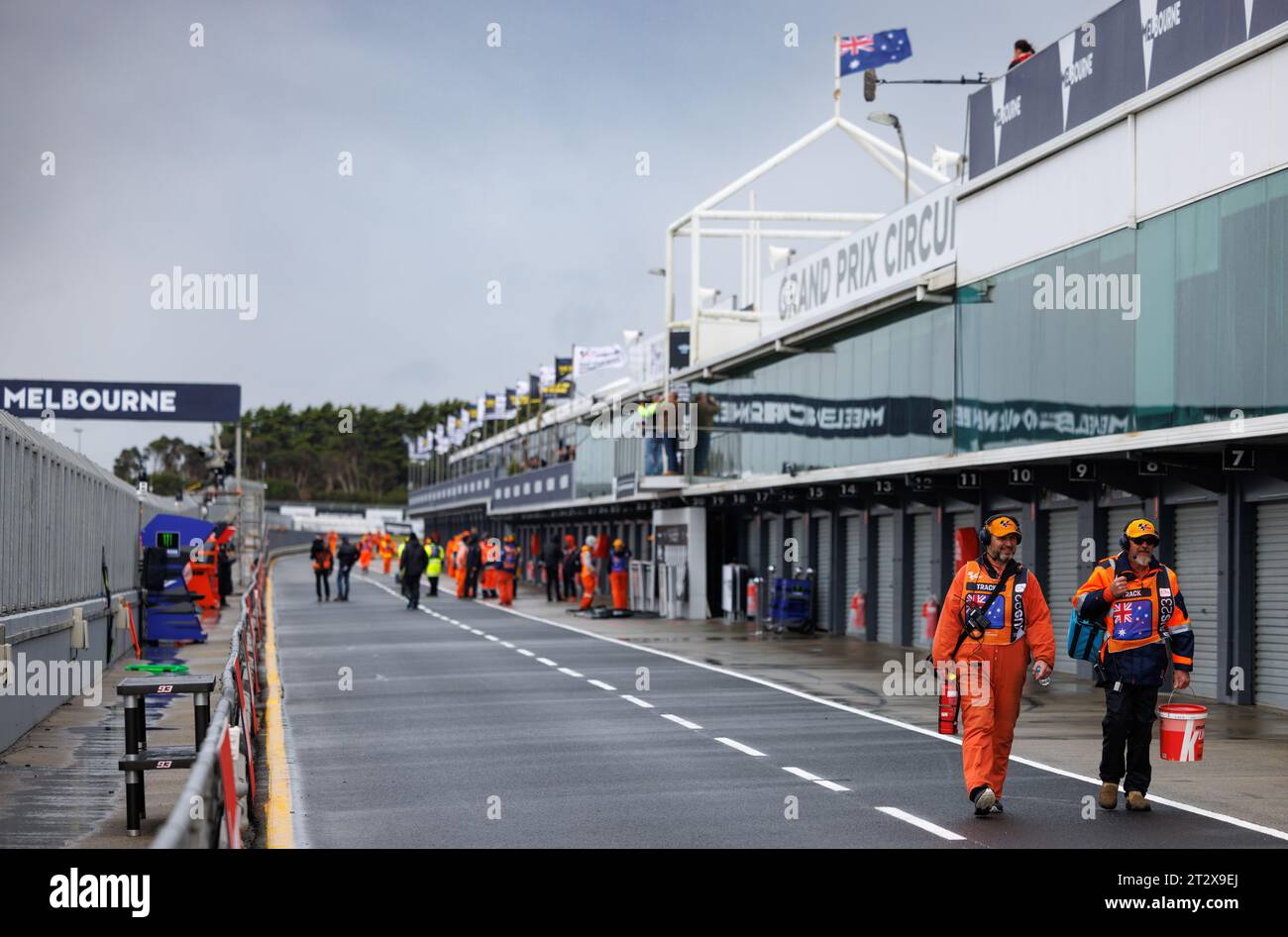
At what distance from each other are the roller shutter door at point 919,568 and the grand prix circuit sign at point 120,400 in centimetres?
1241

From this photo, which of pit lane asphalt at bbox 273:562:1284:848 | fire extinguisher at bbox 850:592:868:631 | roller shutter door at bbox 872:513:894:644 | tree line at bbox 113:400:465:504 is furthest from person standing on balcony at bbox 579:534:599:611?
tree line at bbox 113:400:465:504

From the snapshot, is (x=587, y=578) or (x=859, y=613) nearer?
(x=859, y=613)

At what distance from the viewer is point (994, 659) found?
9883mm

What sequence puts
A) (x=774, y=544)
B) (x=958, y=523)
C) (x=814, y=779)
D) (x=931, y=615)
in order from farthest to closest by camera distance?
(x=774, y=544)
(x=958, y=523)
(x=931, y=615)
(x=814, y=779)

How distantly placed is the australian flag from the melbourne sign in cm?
309

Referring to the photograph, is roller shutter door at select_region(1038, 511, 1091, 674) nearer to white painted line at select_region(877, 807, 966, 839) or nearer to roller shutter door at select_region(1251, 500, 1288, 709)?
roller shutter door at select_region(1251, 500, 1288, 709)

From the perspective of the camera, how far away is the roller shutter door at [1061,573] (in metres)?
21.9

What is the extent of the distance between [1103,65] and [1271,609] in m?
6.63

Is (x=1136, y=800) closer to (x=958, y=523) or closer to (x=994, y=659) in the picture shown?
(x=994, y=659)

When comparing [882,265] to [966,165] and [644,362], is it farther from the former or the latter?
[644,362]

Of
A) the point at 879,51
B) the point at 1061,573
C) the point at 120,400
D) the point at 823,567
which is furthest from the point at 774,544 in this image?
the point at 120,400

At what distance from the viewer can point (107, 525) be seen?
21812 millimetres

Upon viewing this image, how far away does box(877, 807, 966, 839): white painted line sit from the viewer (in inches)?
364

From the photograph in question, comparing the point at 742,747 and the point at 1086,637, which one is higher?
the point at 1086,637
